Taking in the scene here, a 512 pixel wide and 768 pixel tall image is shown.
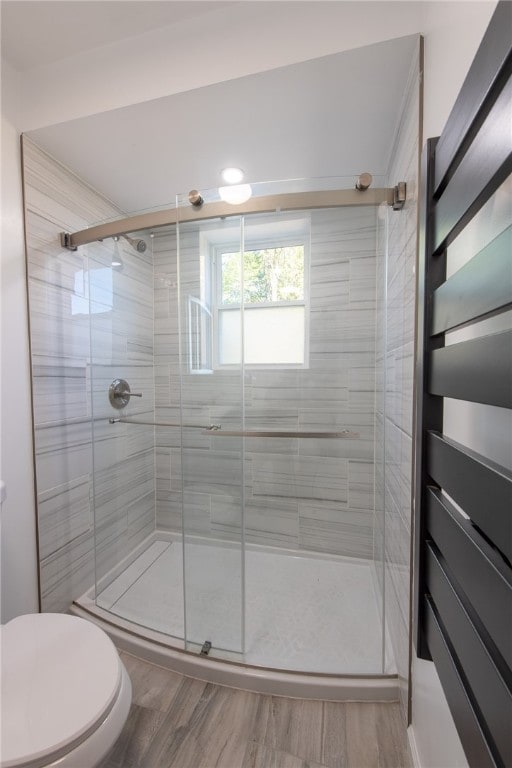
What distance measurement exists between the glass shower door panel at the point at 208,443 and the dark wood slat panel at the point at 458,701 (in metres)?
0.92

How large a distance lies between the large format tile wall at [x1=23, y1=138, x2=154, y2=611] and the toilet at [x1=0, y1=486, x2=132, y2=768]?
61 cm

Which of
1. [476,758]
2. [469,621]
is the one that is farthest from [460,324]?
[476,758]

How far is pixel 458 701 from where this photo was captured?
479 mm

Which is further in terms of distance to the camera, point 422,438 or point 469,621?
point 422,438

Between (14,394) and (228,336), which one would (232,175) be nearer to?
(228,336)

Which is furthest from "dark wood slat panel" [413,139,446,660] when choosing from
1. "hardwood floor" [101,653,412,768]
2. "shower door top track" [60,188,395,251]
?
"hardwood floor" [101,653,412,768]

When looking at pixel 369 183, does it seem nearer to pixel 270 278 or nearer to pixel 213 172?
pixel 270 278

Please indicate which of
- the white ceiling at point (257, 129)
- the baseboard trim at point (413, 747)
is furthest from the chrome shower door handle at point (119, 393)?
the baseboard trim at point (413, 747)

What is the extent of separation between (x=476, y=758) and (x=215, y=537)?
1.07 m

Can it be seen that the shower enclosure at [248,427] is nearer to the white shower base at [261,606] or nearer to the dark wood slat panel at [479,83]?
the white shower base at [261,606]

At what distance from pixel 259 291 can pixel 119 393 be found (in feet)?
3.15

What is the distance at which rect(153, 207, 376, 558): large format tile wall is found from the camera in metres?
1.37

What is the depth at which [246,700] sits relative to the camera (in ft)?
3.43

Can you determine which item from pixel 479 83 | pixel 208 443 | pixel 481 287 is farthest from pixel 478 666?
pixel 208 443
